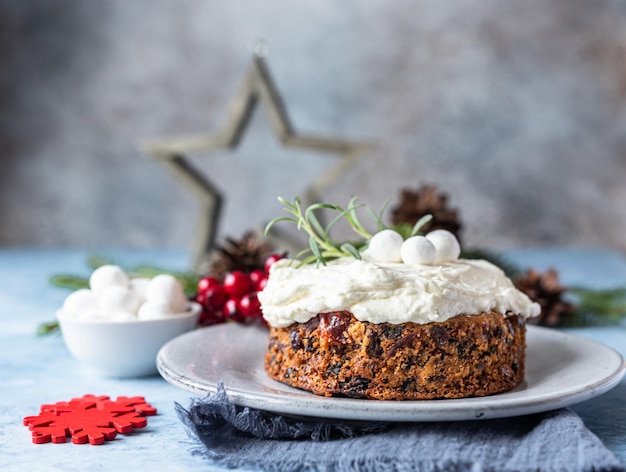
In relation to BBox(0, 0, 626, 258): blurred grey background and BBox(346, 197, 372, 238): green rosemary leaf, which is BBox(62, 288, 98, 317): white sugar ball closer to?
BBox(346, 197, 372, 238): green rosemary leaf

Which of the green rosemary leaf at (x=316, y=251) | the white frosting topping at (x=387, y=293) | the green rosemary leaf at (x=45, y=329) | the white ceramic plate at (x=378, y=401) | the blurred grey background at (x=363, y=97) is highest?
the blurred grey background at (x=363, y=97)

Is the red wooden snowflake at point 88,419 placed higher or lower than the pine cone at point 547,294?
lower

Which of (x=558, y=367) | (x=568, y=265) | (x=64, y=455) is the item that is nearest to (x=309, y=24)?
(x=568, y=265)

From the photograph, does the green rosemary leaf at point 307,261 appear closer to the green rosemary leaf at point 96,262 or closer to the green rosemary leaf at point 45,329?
the green rosemary leaf at point 45,329

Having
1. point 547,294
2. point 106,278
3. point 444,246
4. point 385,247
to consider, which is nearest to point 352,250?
point 385,247

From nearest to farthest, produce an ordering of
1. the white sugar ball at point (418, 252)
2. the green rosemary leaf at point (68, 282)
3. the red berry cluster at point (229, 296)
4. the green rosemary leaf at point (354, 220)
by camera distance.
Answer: the white sugar ball at point (418, 252)
the green rosemary leaf at point (354, 220)
the red berry cluster at point (229, 296)
the green rosemary leaf at point (68, 282)

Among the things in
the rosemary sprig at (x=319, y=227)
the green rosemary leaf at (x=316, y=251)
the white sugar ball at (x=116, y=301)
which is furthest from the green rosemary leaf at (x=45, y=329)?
the green rosemary leaf at (x=316, y=251)

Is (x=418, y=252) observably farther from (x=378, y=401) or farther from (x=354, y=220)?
(x=378, y=401)
